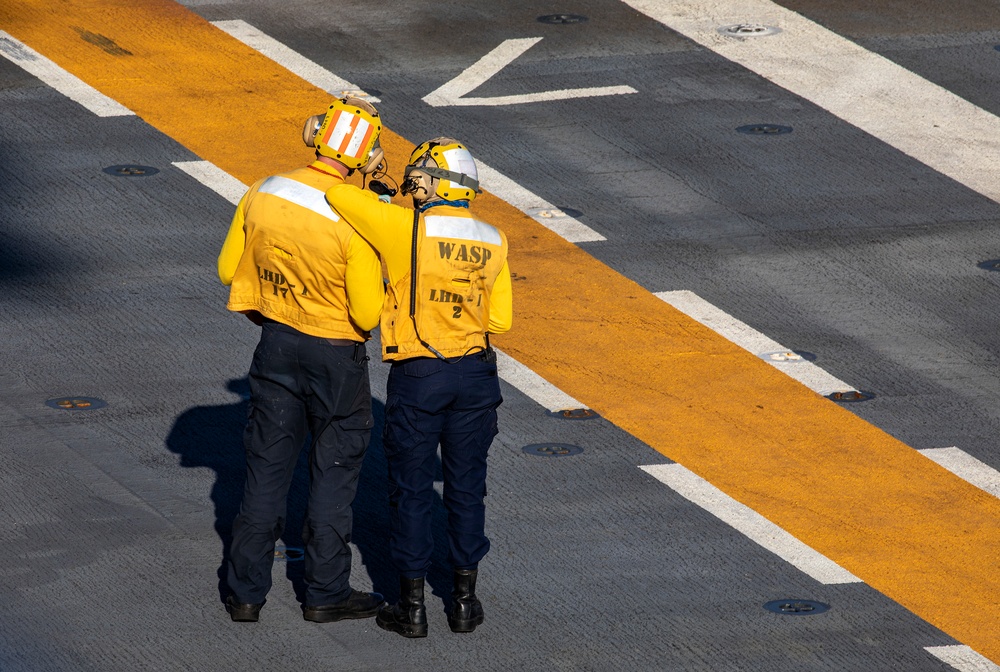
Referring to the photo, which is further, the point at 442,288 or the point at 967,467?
the point at 967,467

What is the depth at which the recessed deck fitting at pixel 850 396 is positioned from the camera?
10.8 meters

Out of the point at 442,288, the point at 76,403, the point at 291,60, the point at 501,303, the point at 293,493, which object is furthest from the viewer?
the point at 291,60

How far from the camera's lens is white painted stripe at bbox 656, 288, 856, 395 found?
1103 centimetres

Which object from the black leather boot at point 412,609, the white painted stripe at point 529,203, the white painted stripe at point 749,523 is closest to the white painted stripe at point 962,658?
the white painted stripe at point 749,523

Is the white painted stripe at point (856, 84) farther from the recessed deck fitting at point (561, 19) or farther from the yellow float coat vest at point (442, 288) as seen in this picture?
the yellow float coat vest at point (442, 288)

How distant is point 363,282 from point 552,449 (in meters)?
2.47

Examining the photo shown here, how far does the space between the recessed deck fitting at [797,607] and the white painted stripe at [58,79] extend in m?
8.25

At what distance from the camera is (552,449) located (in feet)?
33.1

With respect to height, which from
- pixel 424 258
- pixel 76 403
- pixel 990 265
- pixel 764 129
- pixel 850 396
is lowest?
pixel 76 403

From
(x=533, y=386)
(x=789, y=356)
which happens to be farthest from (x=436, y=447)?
(x=789, y=356)

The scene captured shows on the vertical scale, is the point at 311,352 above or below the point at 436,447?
above

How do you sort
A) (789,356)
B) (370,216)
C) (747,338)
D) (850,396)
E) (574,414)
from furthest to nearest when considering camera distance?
(747,338) → (789,356) → (850,396) → (574,414) → (370,216)

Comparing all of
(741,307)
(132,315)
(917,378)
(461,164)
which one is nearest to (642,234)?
(741,307)

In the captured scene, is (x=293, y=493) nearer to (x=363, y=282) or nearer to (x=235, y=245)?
(x=235, y=245)
